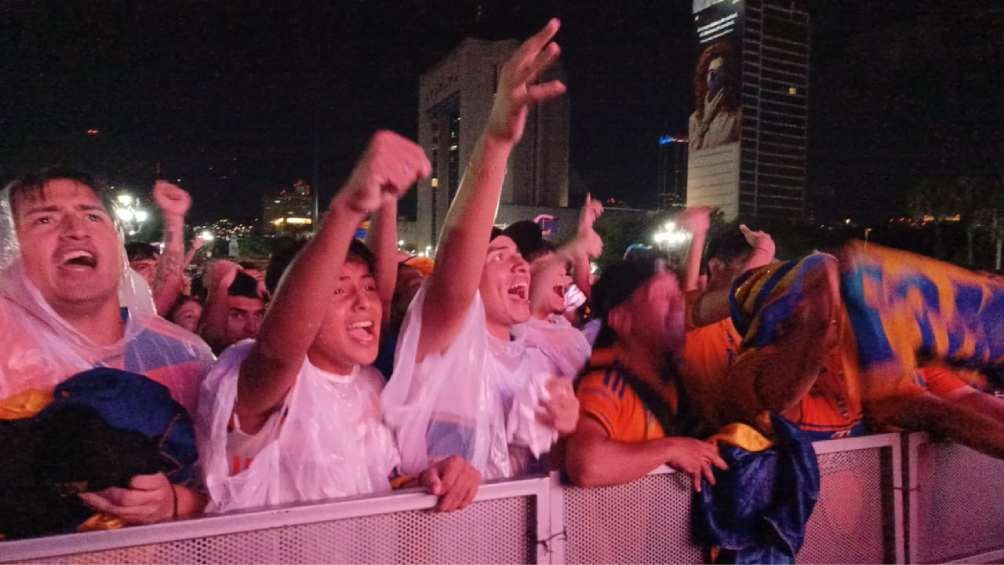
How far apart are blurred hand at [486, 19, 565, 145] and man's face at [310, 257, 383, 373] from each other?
23.6 inches

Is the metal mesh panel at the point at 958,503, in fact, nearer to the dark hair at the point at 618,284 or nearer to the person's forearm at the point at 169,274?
the dark hair at the point at 618,284

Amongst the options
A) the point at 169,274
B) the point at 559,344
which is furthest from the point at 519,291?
the point at 169,274

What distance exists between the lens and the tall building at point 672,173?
11906 centimetres

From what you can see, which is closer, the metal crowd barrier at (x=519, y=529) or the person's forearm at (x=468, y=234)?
the metal crowd barrier at (x=519, y=529)

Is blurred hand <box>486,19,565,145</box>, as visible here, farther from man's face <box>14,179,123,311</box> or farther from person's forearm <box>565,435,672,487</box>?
man's face <box>14,179,123,311</box>

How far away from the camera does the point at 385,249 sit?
266 centimetres

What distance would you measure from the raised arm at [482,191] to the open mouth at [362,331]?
17 cm

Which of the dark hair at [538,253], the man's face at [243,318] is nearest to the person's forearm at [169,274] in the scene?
the man's face at [243,318]

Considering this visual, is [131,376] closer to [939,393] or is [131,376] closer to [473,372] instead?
[473,372]

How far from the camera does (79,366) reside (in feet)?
6.40

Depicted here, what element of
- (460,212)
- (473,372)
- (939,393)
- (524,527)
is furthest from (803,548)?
(460,212)

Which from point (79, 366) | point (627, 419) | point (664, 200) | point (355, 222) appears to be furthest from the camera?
point (664, 200)

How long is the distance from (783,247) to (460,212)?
151 feet

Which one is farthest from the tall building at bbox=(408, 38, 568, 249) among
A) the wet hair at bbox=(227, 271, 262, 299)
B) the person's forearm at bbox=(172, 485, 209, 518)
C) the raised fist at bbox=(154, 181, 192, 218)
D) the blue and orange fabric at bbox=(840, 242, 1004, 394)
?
the person's forearm at bbox=(172, 485, 209, 518)
